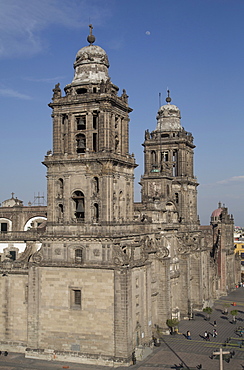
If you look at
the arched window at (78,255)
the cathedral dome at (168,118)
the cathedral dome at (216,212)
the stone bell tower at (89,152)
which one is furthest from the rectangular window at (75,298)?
the cathedral dome at (216,212)

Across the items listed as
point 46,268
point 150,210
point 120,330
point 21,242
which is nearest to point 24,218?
point 21,242

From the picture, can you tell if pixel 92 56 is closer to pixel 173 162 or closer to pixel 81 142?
pixel 81 142

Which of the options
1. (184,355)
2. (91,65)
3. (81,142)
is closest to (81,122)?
(81,142)

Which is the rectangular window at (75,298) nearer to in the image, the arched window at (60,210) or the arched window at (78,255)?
the arched window at (78,255)

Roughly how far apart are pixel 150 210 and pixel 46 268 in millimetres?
23770

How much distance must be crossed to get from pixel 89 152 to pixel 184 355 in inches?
981

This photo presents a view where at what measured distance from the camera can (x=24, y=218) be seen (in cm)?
7806

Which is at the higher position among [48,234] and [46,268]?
[48,234]

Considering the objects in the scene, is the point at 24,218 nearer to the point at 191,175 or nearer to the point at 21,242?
the point at 21,242

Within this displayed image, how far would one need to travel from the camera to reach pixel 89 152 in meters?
56.2

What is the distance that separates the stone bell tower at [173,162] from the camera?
86.8m

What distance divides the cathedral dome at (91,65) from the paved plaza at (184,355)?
31.7 metres

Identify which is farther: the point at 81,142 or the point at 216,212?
the point at 216,212

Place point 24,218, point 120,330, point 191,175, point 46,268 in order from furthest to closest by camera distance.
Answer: point 191,175 → point 24,218 → point 46,268 → point 120,330
